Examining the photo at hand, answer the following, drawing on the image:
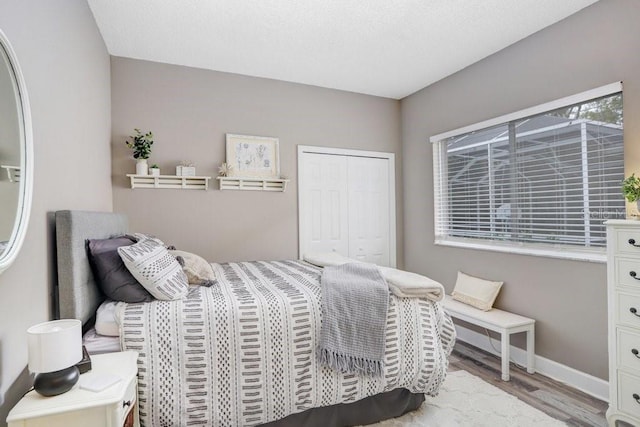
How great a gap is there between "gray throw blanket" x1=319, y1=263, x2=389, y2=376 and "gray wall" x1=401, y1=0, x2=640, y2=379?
160 centimetres

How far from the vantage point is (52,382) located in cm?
112

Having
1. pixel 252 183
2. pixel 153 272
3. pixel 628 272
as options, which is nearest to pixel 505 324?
pixel 628 272

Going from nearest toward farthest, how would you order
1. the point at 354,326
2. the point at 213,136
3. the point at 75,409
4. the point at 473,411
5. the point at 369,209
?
1. the point at 75,409
2. the point at 354,326
3. the point at 473,411
4. the point at 213,136
5. the point at 369,209

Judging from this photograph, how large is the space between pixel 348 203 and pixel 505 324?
2.09 meters

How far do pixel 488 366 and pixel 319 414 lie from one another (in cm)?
167

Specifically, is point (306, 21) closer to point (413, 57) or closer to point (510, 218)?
point (413, 57)

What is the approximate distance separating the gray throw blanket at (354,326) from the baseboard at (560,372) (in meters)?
1.66

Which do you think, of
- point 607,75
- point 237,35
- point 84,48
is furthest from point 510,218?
point 84,48

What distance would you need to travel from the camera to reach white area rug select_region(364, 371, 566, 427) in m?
1.96

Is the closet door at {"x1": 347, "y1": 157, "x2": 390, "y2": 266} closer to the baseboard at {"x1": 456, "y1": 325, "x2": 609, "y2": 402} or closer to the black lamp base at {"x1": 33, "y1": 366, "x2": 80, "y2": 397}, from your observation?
the baseboard at {"x1": 456, "y1": 325, "x2": 609, "y2": 402}

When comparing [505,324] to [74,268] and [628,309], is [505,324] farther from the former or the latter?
[74,268]

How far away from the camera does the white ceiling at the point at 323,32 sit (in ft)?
7.73

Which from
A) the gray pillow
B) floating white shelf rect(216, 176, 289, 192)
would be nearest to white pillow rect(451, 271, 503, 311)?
floating white shelf rect(216, 176, 289, 192)

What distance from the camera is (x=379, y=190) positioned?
13.9ft
